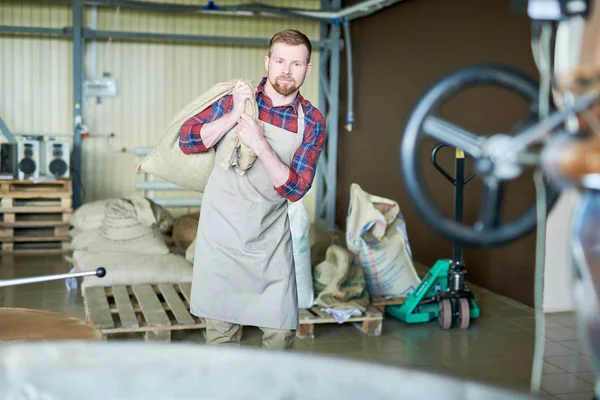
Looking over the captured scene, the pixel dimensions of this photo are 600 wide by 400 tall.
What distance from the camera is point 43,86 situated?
9.23 meters

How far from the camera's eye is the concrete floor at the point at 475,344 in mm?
4227

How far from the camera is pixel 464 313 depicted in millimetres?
5129

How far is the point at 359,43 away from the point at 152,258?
4.50m

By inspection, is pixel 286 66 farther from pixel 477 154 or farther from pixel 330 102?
pixel 330 102

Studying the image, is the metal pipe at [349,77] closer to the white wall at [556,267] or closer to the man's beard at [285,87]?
the white wall at [556,267]

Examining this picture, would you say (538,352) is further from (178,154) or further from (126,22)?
(126,22)

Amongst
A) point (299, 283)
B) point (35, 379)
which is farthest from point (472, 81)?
point (299, 283)

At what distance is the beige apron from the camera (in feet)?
9.90

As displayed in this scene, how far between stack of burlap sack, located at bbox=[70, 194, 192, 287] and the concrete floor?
1.07ft

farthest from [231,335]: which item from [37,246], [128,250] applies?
[37,246]

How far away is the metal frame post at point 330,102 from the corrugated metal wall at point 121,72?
0.23 m

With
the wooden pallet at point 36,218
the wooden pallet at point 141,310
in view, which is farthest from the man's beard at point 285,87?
the wooden pallet at point 36,218

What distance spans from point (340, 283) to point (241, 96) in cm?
258

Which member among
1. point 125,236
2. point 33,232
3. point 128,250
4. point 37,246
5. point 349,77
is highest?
point 349,77
